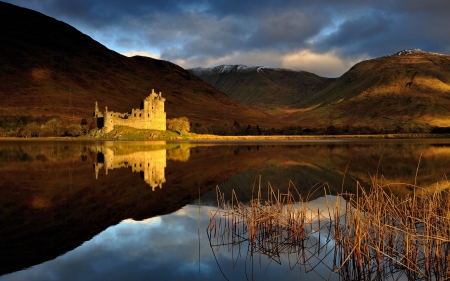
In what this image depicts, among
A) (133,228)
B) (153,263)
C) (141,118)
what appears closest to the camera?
(153,263)

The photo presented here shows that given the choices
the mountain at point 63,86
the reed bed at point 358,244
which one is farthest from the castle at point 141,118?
the reed bed at point 358,244

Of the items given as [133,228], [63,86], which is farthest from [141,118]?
[63,86]

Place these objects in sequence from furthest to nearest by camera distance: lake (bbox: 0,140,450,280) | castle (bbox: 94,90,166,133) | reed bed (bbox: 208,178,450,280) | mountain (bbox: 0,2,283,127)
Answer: mountain (bbox: 0,2,283,127), castle (bbox: 94,90,166,133), lake (bbox: 0,140,450,280), reed bed (bbox: 208,178,450,280)

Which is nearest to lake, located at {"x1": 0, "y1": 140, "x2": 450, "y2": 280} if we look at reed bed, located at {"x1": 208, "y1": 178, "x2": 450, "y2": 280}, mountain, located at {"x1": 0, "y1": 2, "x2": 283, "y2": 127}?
reed bed, located at {"x1": 208, "y1": 178, "x2": 450, "y2": 280}

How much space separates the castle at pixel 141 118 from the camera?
249 ft

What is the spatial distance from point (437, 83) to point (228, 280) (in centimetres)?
22140

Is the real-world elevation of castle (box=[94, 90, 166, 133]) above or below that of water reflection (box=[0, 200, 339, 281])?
above

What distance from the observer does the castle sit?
7588cm

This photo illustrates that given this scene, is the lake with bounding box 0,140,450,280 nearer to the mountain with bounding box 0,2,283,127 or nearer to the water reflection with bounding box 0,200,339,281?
the water reflection with bounding box 0,200,339,281

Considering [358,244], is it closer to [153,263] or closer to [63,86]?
[153,263]

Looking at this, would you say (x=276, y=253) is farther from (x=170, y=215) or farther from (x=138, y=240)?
(x=170, y=215)

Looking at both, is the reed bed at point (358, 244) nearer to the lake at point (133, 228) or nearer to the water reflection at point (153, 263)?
the lake at point (133, 228)

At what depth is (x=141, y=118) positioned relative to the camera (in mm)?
78688

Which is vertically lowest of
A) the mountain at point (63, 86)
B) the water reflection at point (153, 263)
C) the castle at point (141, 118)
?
the water reflection at point (153, 263)
